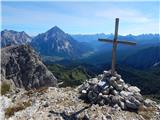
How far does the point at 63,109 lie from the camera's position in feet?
97.5

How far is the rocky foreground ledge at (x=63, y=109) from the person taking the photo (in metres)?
28.1

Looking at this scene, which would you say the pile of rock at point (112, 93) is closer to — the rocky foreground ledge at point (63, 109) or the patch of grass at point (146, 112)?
the patch of grass at point (146, 112)

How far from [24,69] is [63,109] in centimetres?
13982

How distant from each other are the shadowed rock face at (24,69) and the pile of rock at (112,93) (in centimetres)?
11440

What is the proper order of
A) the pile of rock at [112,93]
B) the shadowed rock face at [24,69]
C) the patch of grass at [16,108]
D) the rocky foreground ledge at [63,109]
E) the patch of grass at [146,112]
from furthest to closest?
the shadowed rock face at [24,69] → the patch of grass at [16,108] → the pile of rock at [112,93] → the patch of grass at [146,112] → the rocky foreground ledge at [63,109]

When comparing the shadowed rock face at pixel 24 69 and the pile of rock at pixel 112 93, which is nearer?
the pile of rock at pixel 112 93

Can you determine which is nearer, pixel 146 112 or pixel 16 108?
pixel 146 112

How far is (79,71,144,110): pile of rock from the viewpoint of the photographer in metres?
29.5

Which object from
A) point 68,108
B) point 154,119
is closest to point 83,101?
point 68,108

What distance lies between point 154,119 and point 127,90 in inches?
155

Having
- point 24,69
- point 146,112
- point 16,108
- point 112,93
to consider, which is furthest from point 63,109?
point 24,69

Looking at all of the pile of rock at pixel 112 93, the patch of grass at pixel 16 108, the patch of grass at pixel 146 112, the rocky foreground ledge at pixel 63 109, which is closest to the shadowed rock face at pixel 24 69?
the rocky foreground ledge at pixel 63 109

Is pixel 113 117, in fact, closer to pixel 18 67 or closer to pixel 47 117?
pixel 47 117

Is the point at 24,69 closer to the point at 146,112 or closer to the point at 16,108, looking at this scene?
the point at 16,108
